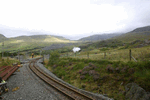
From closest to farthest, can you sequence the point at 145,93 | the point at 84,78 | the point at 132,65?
1. the point at 145,93
2. the point at 132,65
3. the point at 84,78

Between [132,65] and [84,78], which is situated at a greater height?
[132,65]

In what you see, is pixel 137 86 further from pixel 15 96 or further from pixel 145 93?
pixel 15 96

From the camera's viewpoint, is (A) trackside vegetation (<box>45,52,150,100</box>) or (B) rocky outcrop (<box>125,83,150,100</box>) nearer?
(B) rocky outcrop (<box>125,83,150,100</box>)

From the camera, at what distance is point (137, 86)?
24.7ft

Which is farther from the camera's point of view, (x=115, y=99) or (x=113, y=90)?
(x=113, y=90)

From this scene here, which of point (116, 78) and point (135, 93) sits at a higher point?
point (116, 78)

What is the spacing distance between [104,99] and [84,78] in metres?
4.95

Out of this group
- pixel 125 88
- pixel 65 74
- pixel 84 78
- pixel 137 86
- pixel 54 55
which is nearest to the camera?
pixel 137 86

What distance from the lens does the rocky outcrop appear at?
21.9ft

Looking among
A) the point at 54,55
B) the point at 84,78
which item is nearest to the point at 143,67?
the point at 84,78

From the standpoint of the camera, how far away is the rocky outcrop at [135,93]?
21.9 feet

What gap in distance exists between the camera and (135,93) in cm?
712

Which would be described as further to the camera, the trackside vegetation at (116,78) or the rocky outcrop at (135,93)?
the trackside vegetation at (116,78)

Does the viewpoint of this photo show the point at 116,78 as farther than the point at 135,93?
Yes
